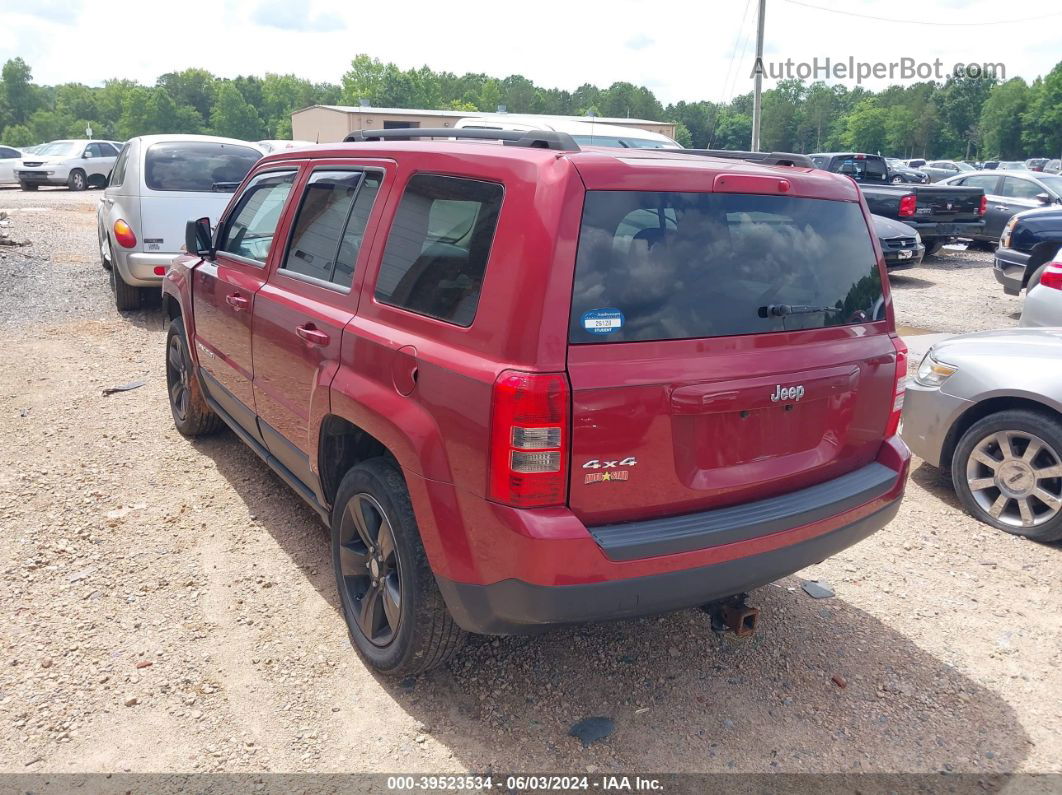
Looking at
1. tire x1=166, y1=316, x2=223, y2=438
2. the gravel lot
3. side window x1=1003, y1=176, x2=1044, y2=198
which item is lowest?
the gravel lot

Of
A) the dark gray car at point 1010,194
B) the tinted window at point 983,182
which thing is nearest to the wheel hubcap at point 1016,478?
the dark gray car at point 1010,194

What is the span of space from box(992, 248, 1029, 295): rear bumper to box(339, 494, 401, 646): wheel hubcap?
929 cm

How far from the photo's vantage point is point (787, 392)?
2.77 meters

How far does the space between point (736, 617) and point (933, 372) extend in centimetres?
276

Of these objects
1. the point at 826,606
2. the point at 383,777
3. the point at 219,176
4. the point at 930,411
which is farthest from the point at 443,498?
the point at 219,176

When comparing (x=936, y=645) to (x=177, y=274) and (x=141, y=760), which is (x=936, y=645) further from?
(x=177, y=274)

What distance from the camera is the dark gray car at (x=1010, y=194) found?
15.7 metres

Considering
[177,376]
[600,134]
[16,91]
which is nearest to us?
[177,376]

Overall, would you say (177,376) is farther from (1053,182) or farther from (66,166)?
(66,166)

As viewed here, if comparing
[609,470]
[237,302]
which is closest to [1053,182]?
[237,302]

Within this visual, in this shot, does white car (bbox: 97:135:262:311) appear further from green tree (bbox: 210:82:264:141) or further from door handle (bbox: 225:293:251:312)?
green tree (bbox: 210:82:264:141)

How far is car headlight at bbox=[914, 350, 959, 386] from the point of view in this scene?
4.92m

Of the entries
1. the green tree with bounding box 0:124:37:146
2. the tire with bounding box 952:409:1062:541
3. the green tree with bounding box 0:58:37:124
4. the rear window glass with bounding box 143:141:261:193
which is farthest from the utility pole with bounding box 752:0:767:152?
the green tree with bounding box 0:58:37:124

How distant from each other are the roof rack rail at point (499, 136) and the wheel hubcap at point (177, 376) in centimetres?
217
